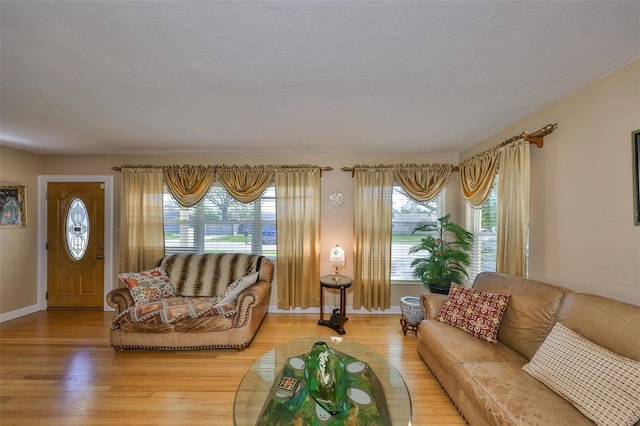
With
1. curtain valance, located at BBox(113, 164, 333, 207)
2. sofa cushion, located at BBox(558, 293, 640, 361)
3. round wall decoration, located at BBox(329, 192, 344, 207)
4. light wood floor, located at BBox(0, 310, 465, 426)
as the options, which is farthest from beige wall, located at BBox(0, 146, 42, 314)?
sofa cushion, located at BBox(558, 293, 640, 361)

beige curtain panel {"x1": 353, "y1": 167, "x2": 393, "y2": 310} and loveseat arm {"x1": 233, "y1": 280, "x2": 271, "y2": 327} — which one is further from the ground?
beige curtain panel {"x1": 353, "y1": 167, "x2": 393, "y2": 310}

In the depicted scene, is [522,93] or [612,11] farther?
[522,93]

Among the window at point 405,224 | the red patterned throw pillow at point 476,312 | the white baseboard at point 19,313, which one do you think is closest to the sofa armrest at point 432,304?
the red patterned throw pillow at point 476,312

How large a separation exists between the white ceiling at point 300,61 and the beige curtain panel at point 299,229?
3.51 ft

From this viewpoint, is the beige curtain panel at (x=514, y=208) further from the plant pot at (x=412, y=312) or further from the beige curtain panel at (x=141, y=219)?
the beige curtain panel at (x=141, y=219)

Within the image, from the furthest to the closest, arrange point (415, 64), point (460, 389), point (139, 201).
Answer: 1. point (139, 201)
2. point (460, 389)
3. point (415, 64)

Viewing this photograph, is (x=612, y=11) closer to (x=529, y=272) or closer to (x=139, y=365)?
(x=529, y=272)

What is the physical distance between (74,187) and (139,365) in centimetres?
313

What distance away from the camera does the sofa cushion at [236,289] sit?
2.77 meters

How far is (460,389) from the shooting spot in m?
1.75

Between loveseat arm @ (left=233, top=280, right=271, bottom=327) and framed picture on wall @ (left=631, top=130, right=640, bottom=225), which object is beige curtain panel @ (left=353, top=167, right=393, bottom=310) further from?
framed picture on wall @ (left=631, top=130, right=640, bottom=225)

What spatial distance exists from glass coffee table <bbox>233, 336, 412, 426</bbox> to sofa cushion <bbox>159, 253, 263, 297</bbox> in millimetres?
1465

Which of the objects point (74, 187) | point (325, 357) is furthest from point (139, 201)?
point (325, 357)

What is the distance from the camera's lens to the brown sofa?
1289mm
